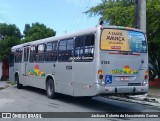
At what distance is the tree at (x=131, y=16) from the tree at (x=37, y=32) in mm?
11259

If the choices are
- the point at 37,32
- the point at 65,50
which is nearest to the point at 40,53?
the point at 65,50

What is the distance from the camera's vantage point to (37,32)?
127 ft

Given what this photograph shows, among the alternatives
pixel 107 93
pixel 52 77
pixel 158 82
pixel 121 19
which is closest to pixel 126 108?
pixel 107 93

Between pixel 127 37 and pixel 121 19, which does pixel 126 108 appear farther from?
pixel 121 19

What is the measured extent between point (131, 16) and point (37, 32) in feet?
61.3

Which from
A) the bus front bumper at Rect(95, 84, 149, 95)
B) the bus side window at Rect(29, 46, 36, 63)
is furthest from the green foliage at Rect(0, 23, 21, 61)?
the bus front bumper at Rect(95, 84, 149, 95)

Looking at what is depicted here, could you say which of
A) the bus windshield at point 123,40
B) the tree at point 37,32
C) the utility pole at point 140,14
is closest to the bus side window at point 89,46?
the bus windshield at point 123,40

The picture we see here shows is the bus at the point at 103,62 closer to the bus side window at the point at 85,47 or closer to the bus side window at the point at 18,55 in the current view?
the bus side window at the point at 85,47

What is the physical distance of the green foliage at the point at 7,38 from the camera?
117 ft

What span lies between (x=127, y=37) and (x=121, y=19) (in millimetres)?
10084

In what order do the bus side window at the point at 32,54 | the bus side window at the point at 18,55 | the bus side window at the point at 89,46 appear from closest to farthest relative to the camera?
the bus side window at the point at 89,46 < the bus side window at the point at 32,54 < the bus side window at the point at 18,55

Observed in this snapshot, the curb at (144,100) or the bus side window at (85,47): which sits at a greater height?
the bus side window at (85,47)

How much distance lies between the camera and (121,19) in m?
22.8

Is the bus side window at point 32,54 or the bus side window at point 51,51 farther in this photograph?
the bus side window at point 32,54
